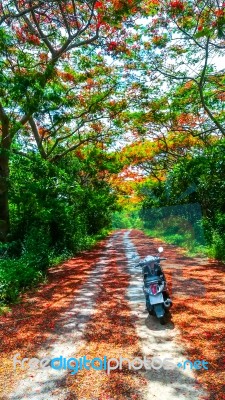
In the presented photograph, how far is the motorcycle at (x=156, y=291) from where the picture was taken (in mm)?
5477

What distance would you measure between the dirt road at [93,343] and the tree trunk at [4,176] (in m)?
3.67

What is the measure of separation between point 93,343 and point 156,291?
1492mm

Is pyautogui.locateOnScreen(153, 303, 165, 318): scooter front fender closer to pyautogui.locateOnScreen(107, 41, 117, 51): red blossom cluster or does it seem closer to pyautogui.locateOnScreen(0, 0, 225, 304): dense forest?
pyautogui.locateOnScreen(0, 0, 225, 304): dense forest

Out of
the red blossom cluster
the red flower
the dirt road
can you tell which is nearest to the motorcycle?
the dirt road

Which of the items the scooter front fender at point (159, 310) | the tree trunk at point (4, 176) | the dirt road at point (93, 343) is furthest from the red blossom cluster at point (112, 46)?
the scooter front fender at point (159, 310)

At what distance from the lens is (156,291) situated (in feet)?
18.3

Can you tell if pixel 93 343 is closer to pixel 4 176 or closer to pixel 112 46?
pixel 4 176

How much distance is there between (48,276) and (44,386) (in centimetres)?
672

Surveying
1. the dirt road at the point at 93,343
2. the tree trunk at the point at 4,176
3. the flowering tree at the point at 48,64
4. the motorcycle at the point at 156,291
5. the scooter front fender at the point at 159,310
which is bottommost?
the dirt road at the point at 93,343

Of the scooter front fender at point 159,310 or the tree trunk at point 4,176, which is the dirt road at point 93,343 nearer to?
the scooter front fender at point 159,310

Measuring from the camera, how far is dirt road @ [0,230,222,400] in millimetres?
3463

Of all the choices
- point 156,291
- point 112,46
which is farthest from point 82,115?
point 156,291

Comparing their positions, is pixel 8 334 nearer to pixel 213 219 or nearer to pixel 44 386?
pixel 44 386

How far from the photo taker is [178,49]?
36.2 feet
